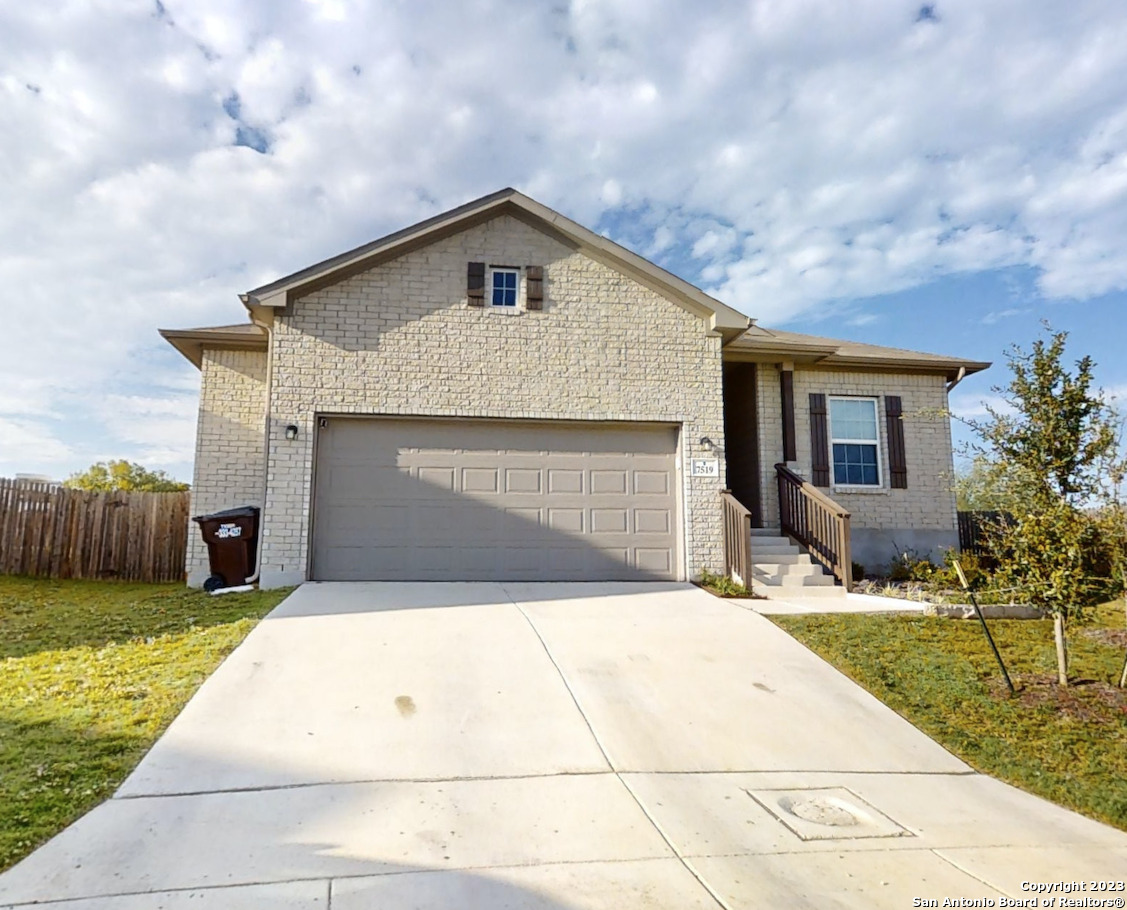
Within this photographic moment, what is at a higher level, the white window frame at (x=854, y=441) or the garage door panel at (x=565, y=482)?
the white window frame at (x=854, y=441)

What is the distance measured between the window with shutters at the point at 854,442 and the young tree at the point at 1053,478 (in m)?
6.61

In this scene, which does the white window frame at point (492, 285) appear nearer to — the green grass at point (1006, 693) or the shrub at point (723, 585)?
the shrub at point (723, 585)

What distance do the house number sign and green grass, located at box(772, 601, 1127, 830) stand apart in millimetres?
3010

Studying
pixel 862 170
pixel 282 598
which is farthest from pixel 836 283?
pixel 282 598

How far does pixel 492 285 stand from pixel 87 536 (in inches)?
329

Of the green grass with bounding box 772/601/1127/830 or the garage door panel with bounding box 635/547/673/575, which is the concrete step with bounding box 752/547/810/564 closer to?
the garage door panel with bounding box 635/547/673/575

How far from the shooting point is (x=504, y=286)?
11.0 meters

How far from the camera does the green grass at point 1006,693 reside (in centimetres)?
493

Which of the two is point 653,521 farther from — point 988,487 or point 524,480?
point 988,487

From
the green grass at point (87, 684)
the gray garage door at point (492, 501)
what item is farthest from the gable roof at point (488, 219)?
the green grass at point (87, 684)

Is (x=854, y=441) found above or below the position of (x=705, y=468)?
above

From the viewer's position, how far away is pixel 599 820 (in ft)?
12.6

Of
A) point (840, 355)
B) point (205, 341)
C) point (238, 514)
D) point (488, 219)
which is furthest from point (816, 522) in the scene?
point (205, 341)

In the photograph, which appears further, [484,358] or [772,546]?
[772,546]
